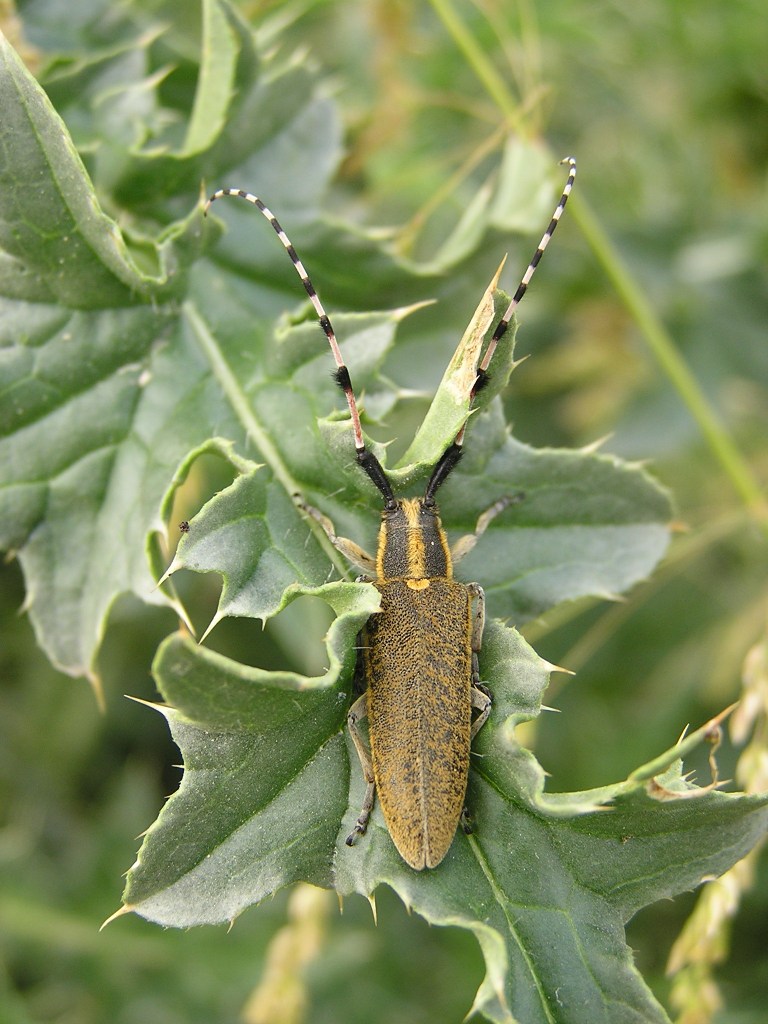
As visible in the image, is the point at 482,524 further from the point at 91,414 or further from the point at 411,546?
the point at 91,414

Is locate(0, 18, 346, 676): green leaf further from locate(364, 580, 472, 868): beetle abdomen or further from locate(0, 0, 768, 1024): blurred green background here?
locate(0, 0, 768, 1024): blurred green background

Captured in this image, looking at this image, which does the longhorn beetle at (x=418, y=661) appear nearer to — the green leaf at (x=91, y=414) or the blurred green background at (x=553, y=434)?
the green leaf at (x=91, y=414)

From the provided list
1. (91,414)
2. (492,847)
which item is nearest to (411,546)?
(492,847)

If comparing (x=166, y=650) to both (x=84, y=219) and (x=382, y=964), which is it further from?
(x=382, y=964)

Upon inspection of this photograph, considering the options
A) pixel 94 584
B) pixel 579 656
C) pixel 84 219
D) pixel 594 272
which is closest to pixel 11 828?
pixel 94 584

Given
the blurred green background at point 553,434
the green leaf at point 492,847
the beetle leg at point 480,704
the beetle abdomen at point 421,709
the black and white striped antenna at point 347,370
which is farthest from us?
the blurred green background at point 553,434

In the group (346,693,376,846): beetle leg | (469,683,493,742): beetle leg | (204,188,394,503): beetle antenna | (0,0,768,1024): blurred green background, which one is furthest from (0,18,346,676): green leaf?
(0,0,768,1024): blurred green background

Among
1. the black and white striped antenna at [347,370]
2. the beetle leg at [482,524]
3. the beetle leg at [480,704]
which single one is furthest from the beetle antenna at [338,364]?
the beetle leg at [480,704]
